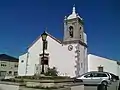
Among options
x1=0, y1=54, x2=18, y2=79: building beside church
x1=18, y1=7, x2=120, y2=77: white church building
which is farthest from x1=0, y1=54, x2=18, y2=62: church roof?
x1=18, y1=7, x2=120, y2=77: white church building

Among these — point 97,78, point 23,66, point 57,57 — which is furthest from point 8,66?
point 97,78

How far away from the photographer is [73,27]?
88.1 ft

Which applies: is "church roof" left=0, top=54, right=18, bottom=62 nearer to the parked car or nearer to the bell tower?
the bell tower

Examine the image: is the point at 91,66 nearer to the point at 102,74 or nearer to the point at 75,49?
the point at 75,49

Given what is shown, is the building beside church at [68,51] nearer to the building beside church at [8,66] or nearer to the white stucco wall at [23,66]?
the white stucco wall at [23,66]

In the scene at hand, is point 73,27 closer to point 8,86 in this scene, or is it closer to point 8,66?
point 8,86

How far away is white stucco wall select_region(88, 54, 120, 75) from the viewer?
26077 millimetres

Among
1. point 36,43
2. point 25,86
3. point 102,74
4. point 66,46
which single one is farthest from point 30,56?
point 25,86

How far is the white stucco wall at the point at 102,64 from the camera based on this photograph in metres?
26.1

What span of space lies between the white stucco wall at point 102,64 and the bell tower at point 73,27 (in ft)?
11.8

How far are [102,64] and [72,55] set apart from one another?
4.85 meters

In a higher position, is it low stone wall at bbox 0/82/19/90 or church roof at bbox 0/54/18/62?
church roof at bbox 0/54/18/62

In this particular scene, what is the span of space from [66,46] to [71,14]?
5181mm

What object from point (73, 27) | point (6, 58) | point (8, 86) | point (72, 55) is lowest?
point (8, 86)
